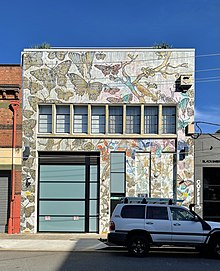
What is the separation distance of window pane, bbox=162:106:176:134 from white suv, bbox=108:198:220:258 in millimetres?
8288

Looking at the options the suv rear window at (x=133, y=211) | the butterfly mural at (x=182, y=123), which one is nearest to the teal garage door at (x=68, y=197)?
the butterfly mural at (x=182, y=123)

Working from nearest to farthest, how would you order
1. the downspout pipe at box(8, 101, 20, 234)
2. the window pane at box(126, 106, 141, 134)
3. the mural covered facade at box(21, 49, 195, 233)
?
1. the downspout pipe at box(8, 101, 20, 234)
2. the mural covered facade at box(21, 49, 195, 233)
3. the window pane at box(126, 106, 141, 134)

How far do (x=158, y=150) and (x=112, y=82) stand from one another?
431cm

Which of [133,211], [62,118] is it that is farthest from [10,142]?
[133,211]

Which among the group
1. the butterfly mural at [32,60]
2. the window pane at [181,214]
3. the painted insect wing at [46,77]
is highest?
the butterfly mural at [32,60]

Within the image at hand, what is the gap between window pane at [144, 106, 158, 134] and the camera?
77.0 feet

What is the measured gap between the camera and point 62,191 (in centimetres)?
2345

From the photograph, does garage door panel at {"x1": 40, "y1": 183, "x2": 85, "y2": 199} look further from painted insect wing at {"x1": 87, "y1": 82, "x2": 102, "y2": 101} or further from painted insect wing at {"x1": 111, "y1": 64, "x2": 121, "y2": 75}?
painted insect wing at {"x1": 111, "y1": 64, "x2": 121, "y2": 75}

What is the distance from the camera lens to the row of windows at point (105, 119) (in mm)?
23469

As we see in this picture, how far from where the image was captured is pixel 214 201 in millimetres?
22766

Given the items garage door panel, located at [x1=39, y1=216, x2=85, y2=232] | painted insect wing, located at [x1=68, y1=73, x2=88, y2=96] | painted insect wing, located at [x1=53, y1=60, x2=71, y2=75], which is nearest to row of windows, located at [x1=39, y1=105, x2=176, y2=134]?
painted insect wing, located at [x1=68, y1=73, x2=88, y2=96]

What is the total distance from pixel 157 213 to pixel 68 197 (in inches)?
342

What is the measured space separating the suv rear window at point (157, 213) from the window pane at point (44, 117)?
9.71 meters

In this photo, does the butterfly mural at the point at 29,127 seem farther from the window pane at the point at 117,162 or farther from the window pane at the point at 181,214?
the window pane at the point at 181,214
